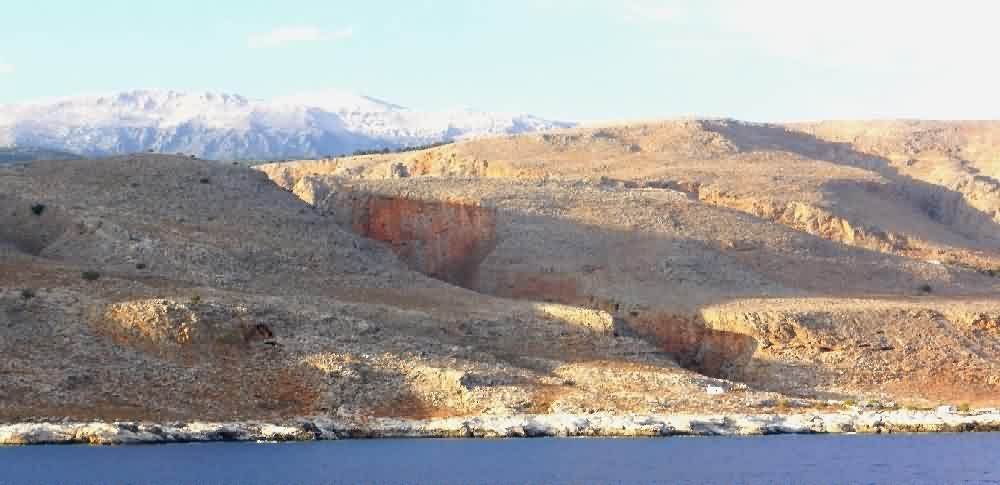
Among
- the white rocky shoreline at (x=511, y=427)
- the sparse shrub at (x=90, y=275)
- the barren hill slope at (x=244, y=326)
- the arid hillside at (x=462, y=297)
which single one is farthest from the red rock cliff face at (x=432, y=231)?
the white rocky shoreline at (x=511, y=427)

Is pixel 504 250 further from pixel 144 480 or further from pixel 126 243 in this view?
pixel 144 480

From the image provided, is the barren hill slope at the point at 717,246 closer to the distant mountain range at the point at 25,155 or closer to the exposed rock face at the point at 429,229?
the exposed rock face at the point at 429,229

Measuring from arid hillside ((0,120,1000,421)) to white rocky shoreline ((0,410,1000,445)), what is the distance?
4.85ft

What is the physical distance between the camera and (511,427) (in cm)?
5275

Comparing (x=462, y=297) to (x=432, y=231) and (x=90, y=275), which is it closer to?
(x=432, y=231)

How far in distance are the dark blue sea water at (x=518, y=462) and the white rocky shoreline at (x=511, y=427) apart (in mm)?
936

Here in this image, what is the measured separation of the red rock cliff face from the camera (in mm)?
75688

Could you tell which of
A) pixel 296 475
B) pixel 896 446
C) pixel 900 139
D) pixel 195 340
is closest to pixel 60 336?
pixel 195 340

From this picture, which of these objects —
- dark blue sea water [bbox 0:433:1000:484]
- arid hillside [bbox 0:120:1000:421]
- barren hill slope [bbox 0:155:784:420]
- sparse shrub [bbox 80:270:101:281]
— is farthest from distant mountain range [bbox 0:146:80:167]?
dark blue sea water [bbox 0:433:1000:484]

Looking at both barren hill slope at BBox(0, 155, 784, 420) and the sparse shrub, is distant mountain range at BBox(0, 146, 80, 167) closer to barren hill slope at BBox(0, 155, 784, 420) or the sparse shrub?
barren hill slope at BBox(0, 155, 784, 420)

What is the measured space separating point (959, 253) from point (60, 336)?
52729 mm

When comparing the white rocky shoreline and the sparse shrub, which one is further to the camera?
the sparse shrub

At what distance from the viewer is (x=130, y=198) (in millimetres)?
68812

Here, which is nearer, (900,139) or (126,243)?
(126,243)
